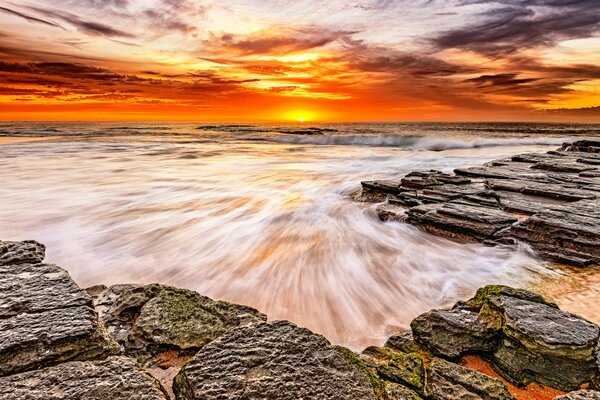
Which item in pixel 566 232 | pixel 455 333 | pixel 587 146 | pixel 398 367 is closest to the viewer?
pixel 398 367

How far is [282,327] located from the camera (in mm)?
2842

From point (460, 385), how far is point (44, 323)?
3.14 m

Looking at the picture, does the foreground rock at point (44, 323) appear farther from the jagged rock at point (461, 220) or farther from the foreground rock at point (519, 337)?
the jagged rock at point (461, 220)

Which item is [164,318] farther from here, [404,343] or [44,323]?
[404,343]

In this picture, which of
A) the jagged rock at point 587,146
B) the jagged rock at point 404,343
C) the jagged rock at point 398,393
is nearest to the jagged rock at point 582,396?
the jagged rock at point 398,393

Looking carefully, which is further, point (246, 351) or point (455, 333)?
point (455, 333)

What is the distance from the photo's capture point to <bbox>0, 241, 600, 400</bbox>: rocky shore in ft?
7.32

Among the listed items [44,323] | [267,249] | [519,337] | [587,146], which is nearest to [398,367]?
[519,337]

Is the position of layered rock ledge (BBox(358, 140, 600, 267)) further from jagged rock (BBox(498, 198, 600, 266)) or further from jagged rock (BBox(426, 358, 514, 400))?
jagged rock (BBox(426, 358, 514, 400))

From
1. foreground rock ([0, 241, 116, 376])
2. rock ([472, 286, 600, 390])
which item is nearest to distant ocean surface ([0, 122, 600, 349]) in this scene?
rock ([472, 286, 600, 390])

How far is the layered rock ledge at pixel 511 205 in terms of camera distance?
592cm

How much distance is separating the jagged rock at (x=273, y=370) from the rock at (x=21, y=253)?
2826 mm

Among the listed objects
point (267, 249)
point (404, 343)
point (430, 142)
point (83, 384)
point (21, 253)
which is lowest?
point (267, 249)

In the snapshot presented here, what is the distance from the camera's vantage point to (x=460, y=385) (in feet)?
8.70
